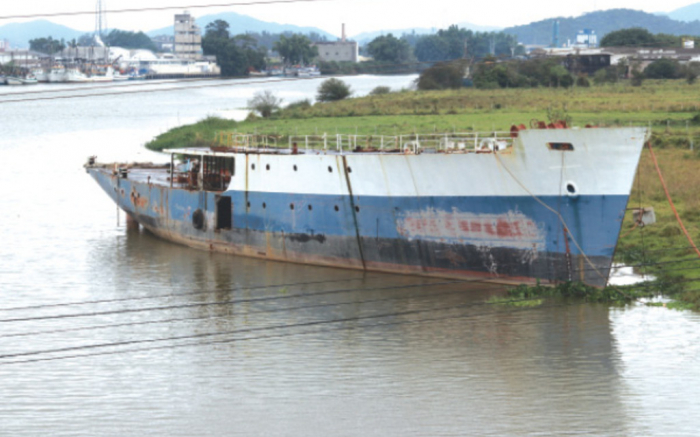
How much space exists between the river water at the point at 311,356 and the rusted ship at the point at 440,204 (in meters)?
0.92

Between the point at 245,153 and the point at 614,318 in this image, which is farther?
the point at 245,153

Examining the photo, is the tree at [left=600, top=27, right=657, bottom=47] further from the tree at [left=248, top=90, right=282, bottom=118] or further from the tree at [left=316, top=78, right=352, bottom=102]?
the tree at [left=248, top=90, right=282, bottom=118]

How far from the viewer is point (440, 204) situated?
3164 cm

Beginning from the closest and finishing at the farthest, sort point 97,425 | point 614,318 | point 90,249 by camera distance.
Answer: point 97,425, point 614,318, point 90,249

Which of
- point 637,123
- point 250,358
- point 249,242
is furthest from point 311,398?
point 637,123

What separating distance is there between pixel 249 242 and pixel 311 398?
15.2 metres

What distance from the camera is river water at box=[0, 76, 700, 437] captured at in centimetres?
2130

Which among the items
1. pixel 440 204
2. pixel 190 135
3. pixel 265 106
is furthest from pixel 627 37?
pixel 440 204

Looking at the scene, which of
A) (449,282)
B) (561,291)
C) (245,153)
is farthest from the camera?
(245,153)

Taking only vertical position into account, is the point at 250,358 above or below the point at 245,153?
below

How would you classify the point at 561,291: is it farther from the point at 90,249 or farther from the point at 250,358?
the point at 90,249

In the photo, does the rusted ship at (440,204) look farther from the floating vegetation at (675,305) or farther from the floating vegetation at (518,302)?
the floating vegetation at (675,305)

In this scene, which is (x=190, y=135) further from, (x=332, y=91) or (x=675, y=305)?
(x=675, y=305)

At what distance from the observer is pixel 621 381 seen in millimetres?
23422
